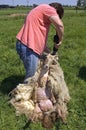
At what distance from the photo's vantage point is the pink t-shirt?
22.9 feet

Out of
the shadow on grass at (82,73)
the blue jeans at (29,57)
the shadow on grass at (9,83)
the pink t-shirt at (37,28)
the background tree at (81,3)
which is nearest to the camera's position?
the pink t-shirt at (37,28)

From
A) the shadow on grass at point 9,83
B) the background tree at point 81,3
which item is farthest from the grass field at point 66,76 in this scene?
the background tree at point 81,3

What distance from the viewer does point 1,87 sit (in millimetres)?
8414

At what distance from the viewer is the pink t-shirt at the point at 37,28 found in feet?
22.9

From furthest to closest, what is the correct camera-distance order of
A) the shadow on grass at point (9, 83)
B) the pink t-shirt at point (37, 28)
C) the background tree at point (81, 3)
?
1. the background tree at point (81, 3)
2. the shadow on grass at point (9, 83)
3. the pink t-shirt at point (37, 28)

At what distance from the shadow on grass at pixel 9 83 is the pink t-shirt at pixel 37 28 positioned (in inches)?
56.1

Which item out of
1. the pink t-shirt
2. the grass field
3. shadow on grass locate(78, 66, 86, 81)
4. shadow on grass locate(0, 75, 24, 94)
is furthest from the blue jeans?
shadow on grass locate(78, 66, 86, 81)

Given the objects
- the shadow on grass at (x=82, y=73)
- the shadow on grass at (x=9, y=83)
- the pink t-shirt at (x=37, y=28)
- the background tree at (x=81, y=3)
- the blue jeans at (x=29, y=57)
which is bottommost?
the background tree at (x=81, y=3)

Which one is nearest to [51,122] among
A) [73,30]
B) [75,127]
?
[75,127]

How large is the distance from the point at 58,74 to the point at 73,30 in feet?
21.6

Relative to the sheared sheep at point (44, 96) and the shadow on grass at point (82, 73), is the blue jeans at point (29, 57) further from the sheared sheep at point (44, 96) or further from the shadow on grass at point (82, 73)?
the shadow on grass at point (82, 73)

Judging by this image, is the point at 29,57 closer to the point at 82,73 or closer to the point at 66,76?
the point at 66,76

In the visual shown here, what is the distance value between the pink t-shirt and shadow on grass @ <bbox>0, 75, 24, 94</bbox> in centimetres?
142

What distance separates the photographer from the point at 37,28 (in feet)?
23.1
